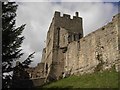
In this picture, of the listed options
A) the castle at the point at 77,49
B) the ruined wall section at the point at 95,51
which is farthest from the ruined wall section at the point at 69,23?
the ruined wall section at the point at 95,51

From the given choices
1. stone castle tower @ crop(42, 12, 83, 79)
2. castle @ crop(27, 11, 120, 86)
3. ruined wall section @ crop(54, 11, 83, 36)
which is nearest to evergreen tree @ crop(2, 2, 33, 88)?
castle @ crop(27, 11, 120, 86)

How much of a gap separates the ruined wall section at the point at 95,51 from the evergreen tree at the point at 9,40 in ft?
30.5

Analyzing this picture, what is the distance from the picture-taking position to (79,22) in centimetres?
3609

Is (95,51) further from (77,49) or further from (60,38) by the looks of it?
(60,38)

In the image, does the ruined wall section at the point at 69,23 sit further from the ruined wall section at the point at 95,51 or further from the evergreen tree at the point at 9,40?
the evergreen tree at the point at 9,40

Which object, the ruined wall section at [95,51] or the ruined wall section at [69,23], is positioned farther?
the ruined wall section at [69,23]

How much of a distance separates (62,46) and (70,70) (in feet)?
12.9

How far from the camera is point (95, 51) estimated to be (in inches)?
985

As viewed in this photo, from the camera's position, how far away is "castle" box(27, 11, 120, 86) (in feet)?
76.3

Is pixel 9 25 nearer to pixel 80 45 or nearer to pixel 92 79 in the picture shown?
pixel 92 79

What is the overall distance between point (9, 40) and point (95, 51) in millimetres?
11510

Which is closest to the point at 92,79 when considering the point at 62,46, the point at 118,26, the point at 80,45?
the point at 118,26

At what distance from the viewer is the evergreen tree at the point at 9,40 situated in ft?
48.4

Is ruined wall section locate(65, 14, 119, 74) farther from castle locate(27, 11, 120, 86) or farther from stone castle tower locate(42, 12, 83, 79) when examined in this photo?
stone castle tower locate(42, 12, 83, 79)
